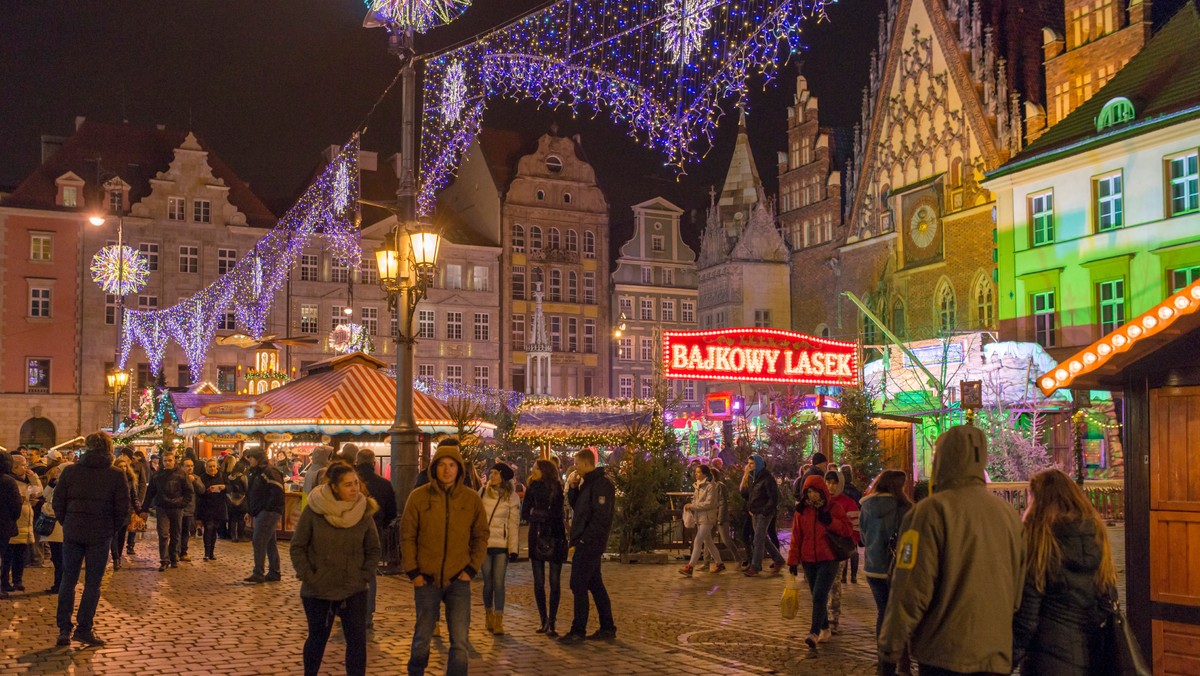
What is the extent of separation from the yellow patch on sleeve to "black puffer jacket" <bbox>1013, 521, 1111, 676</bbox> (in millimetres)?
848

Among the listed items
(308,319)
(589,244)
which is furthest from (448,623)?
(589,244)

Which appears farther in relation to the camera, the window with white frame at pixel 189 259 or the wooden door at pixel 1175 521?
the window with white frame at pixel 189 259

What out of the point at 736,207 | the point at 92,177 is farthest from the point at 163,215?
the point at 736,207

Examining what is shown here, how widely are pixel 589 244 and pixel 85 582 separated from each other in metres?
50.6

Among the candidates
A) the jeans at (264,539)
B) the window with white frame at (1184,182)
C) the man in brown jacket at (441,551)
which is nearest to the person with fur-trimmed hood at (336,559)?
the man in brown jacket at (441,551)

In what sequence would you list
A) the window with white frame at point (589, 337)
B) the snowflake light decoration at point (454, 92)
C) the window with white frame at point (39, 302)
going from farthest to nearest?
the window with white frame at point (589, 337) → the window with white frame at point (39, 302) → the snowflake light decoration at point (454, 92)

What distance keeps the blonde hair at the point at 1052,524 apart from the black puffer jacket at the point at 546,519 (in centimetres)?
553

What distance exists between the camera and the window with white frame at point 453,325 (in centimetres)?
5653

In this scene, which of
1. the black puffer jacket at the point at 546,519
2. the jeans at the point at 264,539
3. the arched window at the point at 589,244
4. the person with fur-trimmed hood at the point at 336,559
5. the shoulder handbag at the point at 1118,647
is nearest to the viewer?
the shoulder handbag at the point at 1118,647

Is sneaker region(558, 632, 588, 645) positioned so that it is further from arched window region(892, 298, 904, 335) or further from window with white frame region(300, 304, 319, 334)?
window with white frame region(300, 304, 319, 334)

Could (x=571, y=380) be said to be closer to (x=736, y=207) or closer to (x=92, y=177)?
(x=736, y=207)

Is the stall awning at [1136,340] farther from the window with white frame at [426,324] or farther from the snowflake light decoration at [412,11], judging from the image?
the window with white frame at [426,324]

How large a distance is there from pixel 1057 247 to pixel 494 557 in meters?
24.1

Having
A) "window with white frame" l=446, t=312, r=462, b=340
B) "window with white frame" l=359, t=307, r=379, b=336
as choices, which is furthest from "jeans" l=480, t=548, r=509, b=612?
"window with white frame" l=446, t=312, r=462, b=340
